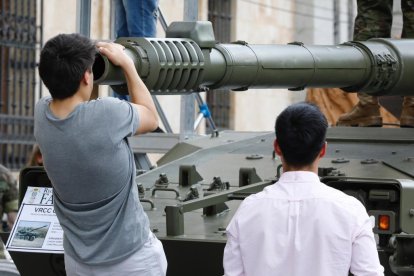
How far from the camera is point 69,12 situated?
58.4ft

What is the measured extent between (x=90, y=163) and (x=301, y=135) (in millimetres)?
998

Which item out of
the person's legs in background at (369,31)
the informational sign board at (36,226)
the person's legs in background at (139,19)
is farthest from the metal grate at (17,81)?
the informational sign board at (36,226)

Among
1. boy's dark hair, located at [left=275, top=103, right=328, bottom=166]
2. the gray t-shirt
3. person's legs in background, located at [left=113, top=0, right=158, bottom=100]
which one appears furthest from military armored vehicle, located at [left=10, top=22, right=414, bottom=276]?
boy's dark hair, located at [left=275, top=103, right=328, bottom=166]

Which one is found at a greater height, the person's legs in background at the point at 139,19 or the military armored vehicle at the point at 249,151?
the person's legs in background at the point at 139,19

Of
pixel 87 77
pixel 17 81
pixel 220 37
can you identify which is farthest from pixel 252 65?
pixel 220 37

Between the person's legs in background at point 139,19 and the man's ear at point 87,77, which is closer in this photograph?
the man's ear at point 87,77

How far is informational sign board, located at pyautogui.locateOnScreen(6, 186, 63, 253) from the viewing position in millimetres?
7617

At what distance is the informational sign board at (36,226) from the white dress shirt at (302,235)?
2340mm

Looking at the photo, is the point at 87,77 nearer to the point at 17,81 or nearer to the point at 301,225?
the point at 301,225

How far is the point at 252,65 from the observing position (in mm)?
7793

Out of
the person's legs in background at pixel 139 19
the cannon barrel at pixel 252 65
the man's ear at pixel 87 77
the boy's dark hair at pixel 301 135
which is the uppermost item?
the person's legs in background at pixel 139 19

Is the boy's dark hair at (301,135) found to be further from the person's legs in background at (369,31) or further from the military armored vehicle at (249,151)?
the person's legs in background at (369,31)

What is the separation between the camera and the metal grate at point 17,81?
1739 cm

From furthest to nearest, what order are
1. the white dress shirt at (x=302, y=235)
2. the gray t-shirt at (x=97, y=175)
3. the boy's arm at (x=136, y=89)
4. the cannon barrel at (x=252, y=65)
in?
the cannon barrel at (x=252, y=65) < the boy's arm at (x=136, y=89) < the gray t-shirt at (x=97, y=175) < the white dress shirt at (x=302, y=235)
